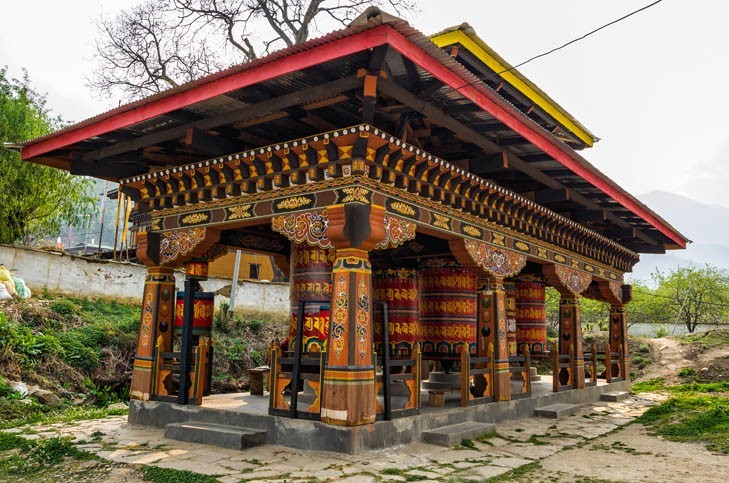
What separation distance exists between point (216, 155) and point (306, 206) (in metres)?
1.56

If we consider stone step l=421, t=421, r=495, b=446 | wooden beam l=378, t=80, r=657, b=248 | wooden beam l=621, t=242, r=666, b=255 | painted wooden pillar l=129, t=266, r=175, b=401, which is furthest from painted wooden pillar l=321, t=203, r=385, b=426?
wooden beam l=621, t=242, r=666, b=255

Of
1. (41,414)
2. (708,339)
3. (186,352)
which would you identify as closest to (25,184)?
(41,414)

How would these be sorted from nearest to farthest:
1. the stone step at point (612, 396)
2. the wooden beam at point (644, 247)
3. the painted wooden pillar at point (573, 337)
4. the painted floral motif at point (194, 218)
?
the painted floral motif at point (194, 218) → the painted wooden pillar at point (573, 337) → the stone step at point (612, 396) → the wooden beam at point (644, 247)

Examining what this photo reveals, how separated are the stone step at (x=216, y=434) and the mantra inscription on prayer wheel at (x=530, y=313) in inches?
305

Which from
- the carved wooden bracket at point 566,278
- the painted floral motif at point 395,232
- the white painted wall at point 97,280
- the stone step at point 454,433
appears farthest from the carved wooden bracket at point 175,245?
the white painted wall at point 97,280

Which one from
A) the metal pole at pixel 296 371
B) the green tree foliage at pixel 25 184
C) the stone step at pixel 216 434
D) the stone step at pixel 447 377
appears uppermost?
the green tree foliage at pixel 25 184

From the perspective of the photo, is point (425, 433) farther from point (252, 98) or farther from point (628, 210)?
point (628, 210)

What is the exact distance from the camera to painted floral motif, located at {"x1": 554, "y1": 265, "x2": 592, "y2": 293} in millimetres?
9898

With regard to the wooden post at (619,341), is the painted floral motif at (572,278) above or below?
above

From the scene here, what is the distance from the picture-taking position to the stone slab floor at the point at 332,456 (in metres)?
4.70

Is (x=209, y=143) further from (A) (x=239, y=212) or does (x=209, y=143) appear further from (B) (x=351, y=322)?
(B) (x=351, y=322)

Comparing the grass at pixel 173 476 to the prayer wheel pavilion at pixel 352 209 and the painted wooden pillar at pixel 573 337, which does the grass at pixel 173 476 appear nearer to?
Answer: the prayer wheel pavilion at pixel 352 209

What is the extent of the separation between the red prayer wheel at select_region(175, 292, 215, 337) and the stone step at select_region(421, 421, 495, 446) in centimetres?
328

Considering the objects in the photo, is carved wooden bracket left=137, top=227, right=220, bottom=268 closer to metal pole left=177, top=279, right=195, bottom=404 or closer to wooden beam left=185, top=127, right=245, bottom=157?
metal pole left=177, top=279, right=195, bottom=404
